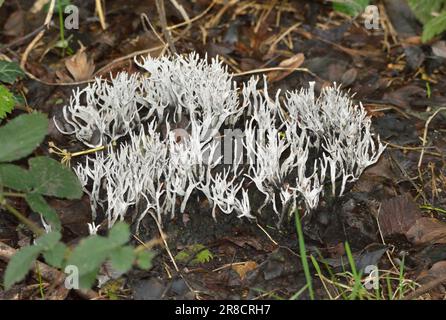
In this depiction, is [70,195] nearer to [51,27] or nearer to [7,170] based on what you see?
[7,170]

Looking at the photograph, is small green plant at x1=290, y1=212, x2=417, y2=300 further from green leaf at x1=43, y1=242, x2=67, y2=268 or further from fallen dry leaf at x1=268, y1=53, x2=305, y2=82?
fallen dry leaf at x1=268, y1=53, x2=305, y2=82

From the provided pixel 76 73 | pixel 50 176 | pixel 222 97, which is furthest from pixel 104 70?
pixel 50 176

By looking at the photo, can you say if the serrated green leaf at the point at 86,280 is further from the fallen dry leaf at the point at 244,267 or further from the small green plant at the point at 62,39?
the small green plant at the point at 62,39

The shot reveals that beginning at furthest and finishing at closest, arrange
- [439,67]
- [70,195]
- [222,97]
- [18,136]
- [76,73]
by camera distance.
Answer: [439,67]
[76,73]
[222,97]
[70,195]
[18,136]

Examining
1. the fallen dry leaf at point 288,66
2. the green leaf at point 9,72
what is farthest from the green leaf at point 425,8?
the green leaf at point 9,72

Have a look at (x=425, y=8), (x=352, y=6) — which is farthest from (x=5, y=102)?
(x=425, y=8)

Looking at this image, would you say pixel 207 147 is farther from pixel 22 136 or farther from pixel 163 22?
pixel 163 22
